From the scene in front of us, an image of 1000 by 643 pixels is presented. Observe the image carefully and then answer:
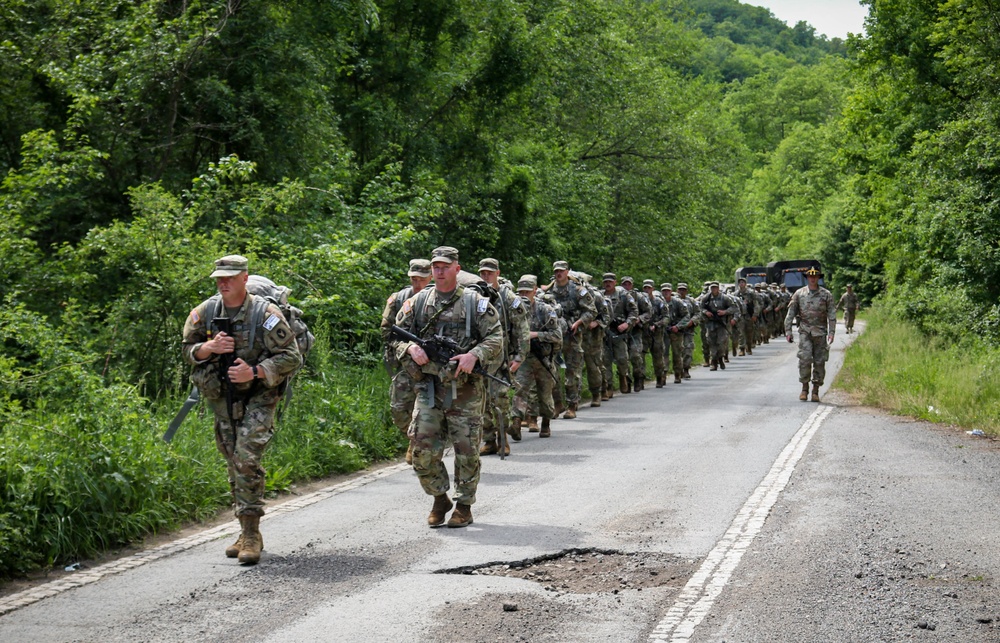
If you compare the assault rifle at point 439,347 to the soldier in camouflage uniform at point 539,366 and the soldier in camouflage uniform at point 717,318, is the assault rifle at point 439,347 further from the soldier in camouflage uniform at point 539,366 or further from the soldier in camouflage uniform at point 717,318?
the soldier in camouflage uniform at point 717,318

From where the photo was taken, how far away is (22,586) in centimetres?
689

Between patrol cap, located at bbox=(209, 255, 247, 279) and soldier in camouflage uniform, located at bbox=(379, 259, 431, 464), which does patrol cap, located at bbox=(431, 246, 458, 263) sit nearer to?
patrol cap, located at bbox=(209, 255, 247, 279)

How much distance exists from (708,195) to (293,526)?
29792 mm

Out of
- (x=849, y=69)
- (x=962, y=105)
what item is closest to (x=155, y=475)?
(x=962, y=105)

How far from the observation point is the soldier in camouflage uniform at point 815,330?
18344 millimetres

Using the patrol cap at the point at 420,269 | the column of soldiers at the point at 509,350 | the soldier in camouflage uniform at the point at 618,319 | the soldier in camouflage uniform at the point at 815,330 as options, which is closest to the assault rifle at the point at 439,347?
the column of soldiers at the point at 509,350

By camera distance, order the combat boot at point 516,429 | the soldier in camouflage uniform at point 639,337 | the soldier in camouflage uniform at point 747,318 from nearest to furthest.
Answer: the combat boot at point 516,429, the soldier in camouflage uniform at point 639,337, the soldier in camouflage uniform at point 747,318

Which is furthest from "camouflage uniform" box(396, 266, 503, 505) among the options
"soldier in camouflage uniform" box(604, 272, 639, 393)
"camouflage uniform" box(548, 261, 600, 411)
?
"soldier in camouflage uniform" box(604, 272, 639, 393)

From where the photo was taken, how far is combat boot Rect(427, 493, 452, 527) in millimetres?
8320

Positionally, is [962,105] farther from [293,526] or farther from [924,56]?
[293,526]

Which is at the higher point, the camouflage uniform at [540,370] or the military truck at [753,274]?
the military truck at [753,274]

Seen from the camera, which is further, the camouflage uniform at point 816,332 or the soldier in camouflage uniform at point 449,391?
the camouflage uniform at point 816,332

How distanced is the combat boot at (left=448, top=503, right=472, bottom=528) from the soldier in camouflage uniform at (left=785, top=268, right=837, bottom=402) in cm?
1111

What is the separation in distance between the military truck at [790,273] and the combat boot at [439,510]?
133 ft
